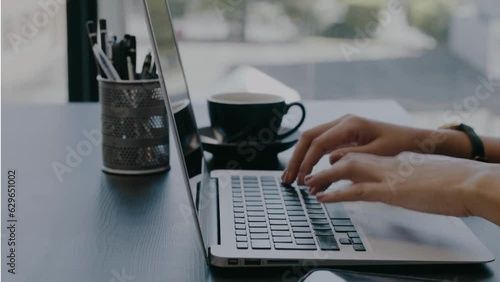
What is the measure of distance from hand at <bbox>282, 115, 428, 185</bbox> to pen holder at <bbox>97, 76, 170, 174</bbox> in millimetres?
222

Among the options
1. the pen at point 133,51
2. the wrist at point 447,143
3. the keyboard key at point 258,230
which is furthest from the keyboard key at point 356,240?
the pen at point 133,51

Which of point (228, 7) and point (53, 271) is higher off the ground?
point (228, 7)

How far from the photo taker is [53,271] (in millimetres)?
770

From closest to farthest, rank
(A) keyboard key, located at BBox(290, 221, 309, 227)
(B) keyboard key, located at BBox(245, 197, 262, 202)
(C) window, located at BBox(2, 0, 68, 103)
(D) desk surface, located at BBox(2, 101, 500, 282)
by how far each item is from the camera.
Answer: (D) desk surface, located at BBox(2, 101, 500, 282), (A) keyboard key, located at BBox(290, 221, 309, 227), (B) keyboard key, located at BBox(245, 197, 262, 202), (C) window, located at BBox(2, 0, 68, 103)

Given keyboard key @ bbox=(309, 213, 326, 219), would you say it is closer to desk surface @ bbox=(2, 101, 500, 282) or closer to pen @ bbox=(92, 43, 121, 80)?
desk surface @ bbox=(2, 101, 500, 282)

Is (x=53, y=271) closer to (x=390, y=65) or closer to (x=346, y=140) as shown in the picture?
(x=346, y=140)

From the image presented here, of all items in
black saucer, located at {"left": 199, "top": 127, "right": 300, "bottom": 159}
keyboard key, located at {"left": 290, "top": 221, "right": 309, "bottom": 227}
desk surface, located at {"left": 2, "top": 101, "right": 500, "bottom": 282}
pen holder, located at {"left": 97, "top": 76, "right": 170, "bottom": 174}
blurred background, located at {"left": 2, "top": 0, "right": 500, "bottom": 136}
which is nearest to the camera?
desk surface, located at {"left": 2, "top": 101, "right": 500, "bottom": 282}

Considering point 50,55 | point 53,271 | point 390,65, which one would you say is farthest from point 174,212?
point 390,65

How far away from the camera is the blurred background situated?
110 inches

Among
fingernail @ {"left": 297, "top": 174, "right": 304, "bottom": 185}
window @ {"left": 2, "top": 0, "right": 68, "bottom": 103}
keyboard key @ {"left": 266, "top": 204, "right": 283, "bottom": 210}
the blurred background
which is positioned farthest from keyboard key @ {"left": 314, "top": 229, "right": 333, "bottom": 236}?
the blurred background

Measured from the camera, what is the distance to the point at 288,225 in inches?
34.2

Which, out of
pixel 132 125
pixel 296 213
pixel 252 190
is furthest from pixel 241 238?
pixel 132 125

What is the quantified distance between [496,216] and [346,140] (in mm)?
345

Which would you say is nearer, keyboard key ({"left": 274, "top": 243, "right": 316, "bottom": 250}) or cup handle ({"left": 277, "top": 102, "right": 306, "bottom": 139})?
keyboard key ({"left": 274, "top": 243, "right": 316, "bottom": 250})
